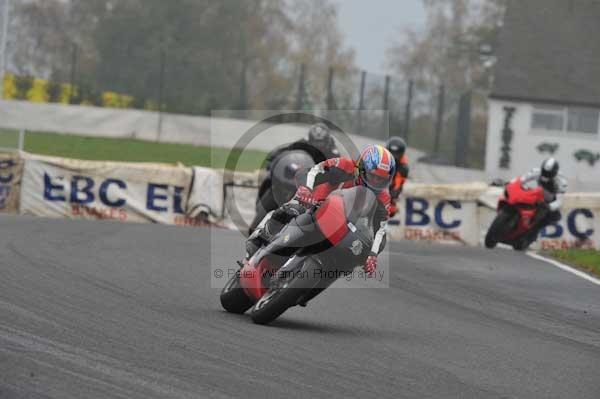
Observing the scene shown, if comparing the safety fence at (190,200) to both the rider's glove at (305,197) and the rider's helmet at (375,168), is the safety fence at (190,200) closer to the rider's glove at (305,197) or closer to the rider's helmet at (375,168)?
the rider's glove at (305,197)

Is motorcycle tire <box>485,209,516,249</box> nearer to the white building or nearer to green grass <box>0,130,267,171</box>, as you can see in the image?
green grass <box>0,130,267,171</box>

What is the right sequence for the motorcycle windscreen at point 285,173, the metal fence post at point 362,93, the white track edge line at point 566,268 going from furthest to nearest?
the metal fence post at point 362,93, the white track edge line at point 566,268, the motorcycle windscreen at point 285,173

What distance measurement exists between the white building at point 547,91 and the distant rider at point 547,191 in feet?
70.3

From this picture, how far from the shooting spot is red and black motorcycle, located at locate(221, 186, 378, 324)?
8.55 metres

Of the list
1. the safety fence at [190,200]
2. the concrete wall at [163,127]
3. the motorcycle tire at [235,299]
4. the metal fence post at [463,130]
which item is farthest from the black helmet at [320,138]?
the metal fence post at [463,130]

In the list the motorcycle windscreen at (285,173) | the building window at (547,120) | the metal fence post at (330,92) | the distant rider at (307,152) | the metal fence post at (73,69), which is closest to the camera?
the motorcycle windscreen at (285,173)

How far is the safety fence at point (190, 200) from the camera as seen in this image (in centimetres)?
1900

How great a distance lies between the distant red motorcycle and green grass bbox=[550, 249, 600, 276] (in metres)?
0.53

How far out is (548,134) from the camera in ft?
142

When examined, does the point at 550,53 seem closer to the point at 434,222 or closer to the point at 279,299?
the point at 434,222

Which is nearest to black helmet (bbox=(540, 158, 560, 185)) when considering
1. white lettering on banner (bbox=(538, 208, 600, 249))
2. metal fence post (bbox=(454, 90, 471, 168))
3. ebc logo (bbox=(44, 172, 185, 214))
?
white lettering on banner (bbox=(538, 208, 600, 249))

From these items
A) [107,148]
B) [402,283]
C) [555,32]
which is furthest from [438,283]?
[555,32]

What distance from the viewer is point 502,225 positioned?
61.6 feet

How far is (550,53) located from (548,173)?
28463 millimetres
